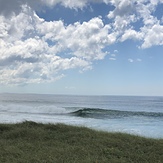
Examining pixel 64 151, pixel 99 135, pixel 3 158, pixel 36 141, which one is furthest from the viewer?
pixel 99 135

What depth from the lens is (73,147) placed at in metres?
8.10

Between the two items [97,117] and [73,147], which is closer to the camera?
[73,147]

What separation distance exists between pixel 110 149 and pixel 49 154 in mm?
1887

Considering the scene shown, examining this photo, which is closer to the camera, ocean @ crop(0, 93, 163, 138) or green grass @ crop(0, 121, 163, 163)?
green grass @ crop(0, 121, 163, 163)

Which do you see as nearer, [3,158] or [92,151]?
[3,158]

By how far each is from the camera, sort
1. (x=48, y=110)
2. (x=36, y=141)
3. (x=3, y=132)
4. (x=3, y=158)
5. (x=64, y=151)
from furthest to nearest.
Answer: (x=48, y=110), (x=3, y=132), (x=36, y=141), (x=64, y=151), (x=3, y=158)

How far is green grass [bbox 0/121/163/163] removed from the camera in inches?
274

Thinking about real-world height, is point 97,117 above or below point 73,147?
below

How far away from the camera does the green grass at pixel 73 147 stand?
6.96m

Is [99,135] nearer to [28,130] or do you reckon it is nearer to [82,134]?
[82,134]

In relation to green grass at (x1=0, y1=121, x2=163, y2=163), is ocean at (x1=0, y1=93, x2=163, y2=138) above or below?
below

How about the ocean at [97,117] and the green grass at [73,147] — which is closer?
the green grass at [73,147]

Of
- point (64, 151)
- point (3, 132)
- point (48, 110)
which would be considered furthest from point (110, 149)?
point (48, 110)

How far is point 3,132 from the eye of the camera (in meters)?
10.7
